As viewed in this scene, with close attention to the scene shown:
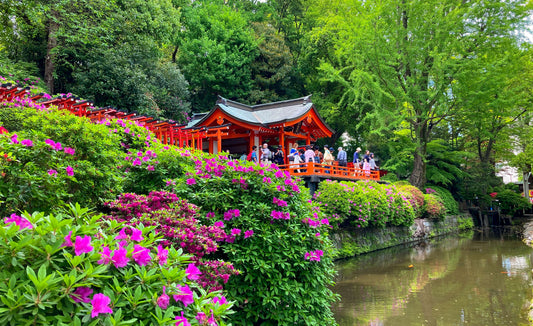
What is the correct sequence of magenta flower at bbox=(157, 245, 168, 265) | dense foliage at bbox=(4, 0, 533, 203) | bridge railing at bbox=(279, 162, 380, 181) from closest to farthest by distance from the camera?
magenta flower at bbox=(157, 245, 168, 265) → bridge railing at bbox=(279, 162, 380, 181) → dense foliage at bbox=(4, 0, 533, 203)

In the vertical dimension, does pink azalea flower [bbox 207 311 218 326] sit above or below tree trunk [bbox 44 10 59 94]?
below

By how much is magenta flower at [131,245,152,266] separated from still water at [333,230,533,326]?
4.58 meters

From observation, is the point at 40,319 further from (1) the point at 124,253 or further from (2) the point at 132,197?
(2) the point at 132,197

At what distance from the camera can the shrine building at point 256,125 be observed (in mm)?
16641

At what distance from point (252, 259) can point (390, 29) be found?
17.5m

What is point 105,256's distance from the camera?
A: 1769mm

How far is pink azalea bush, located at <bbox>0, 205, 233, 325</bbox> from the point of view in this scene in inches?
58.6

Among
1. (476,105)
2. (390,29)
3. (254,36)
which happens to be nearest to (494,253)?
(476,105)

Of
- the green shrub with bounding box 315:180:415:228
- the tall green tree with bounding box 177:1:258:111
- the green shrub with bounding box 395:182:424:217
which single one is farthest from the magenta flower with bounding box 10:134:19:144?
the tall green tree with bounding box 177:1:258:111

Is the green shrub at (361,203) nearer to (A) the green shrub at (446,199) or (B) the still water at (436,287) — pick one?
(B) the still water at (436,287)

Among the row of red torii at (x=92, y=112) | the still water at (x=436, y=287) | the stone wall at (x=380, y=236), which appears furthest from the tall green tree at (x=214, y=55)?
the still water at (x=436, y=287)

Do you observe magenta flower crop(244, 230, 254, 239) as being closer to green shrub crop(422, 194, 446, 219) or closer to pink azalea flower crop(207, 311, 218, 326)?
pink azalea flower crop(207, 311, 218, 326)

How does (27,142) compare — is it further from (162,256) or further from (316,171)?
(316,171)

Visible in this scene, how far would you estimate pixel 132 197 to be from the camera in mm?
3969
